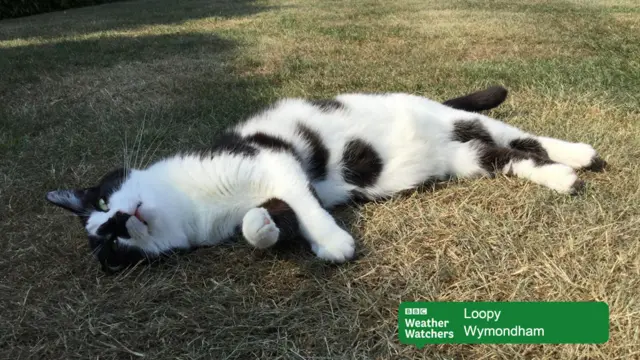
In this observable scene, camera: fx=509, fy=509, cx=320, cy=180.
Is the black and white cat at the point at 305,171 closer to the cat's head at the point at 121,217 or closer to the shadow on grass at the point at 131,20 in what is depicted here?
the cat's head at the point at 121,217

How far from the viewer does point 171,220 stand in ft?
6.47

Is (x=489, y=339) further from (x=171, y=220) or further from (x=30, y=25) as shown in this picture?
(x=30, y=25)

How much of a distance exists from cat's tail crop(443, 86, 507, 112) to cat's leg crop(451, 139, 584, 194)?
0.40 meters

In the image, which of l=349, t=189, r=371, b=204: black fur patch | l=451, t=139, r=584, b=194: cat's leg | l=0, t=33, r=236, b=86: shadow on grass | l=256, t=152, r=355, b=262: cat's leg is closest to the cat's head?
l=256, t=152, r=355, b=262: cat's leg

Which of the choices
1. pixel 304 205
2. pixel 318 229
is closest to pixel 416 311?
pixel 318 229

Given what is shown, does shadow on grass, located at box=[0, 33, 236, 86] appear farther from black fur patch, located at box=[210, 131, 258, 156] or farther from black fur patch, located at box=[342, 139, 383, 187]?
black fur patch, located at box=[342, 139, 383, 187]

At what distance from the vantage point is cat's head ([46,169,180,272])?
1.84 m

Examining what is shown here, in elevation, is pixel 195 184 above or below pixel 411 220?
above

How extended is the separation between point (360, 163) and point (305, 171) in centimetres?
27

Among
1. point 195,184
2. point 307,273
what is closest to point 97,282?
point 195,184

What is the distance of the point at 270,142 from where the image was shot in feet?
7.33

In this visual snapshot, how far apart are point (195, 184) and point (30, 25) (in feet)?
31.3

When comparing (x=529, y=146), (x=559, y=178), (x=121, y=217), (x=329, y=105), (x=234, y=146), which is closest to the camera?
(x=121, y=217)

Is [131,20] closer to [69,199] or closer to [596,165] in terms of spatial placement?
[69,199]
